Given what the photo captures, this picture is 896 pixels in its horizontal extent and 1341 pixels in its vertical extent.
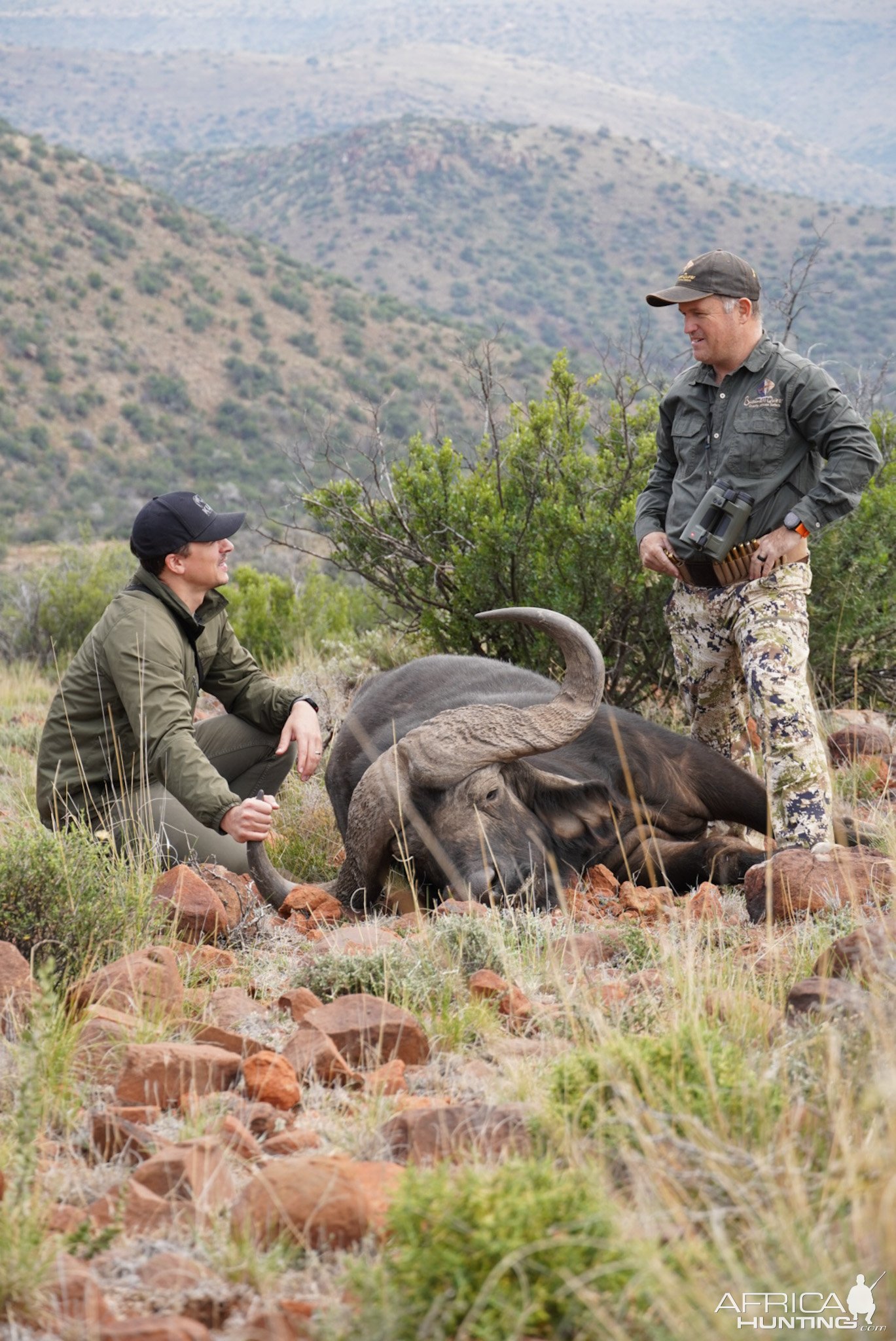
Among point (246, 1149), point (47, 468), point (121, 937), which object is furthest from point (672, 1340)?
point (47, 468)

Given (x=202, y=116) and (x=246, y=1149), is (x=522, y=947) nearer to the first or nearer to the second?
(x=246, y=1149)

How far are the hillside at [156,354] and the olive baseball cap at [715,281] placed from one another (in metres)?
25.6

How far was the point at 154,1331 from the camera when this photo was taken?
6.50 feet

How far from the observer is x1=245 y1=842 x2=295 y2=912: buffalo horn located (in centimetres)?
484

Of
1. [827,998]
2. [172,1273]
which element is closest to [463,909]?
[827,998]

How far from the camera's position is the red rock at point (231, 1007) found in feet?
11.8

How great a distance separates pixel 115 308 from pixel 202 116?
440 feet

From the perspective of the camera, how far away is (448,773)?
17.1 feet

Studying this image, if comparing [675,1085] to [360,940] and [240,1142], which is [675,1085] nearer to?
[240,1142]

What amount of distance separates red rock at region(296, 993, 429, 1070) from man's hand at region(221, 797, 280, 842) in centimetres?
132

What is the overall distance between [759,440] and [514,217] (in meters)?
79.3

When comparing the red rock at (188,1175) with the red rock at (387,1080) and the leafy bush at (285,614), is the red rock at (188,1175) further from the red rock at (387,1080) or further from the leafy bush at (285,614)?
the leafy bush at (285,614)

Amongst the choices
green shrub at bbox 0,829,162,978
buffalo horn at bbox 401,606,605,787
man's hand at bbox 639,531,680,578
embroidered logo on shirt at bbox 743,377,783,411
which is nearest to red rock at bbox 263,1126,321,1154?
green shrub at bbox 0,829,162,978

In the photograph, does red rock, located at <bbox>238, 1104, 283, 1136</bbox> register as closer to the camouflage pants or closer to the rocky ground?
the rocky ground
